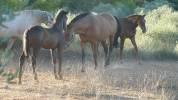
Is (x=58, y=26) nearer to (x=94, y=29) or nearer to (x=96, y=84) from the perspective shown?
(x=96, y=84)

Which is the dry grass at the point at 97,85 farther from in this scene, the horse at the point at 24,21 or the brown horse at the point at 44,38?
the horse at the point at 24,21

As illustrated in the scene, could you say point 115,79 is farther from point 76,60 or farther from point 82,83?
point 76,60

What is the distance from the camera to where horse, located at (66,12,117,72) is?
1382 cm

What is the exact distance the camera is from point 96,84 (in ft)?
38.7

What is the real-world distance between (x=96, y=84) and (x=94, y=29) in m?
3.19

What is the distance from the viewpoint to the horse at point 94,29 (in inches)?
544

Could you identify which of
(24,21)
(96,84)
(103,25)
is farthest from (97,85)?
(24,21)

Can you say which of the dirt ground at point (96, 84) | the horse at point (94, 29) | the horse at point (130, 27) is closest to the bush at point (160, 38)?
the horse at point (130, 27)

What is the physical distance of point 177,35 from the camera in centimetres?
2080

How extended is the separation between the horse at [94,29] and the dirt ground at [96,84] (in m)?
0.66

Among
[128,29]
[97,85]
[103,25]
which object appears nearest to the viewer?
[97,85]

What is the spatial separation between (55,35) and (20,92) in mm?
2290

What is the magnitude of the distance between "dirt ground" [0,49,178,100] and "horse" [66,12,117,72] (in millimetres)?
660

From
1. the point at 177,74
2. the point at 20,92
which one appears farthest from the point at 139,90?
the point at 177,74
